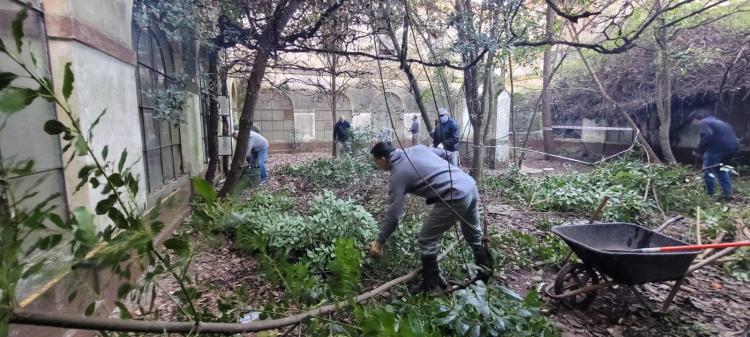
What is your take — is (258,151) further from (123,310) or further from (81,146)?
(81,146)

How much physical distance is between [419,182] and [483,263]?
3.37 ft

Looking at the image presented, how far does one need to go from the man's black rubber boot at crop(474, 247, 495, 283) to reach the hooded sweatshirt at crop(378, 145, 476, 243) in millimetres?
573

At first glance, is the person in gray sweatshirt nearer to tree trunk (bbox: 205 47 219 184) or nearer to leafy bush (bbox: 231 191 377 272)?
leafy bush (bbox: 231 191 377 272)

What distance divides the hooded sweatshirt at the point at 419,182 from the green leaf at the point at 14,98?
265 cm

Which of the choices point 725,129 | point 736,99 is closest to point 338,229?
point 725,129

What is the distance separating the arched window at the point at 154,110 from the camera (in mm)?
4168

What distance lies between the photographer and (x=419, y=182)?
323 cm

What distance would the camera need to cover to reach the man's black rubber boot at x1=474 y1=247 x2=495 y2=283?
10.1 ft

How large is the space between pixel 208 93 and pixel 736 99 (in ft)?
41.5

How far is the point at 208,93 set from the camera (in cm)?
600

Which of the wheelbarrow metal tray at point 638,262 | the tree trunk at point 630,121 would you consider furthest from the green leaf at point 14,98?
the tree trunk at point 630,121

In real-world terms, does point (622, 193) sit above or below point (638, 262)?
below

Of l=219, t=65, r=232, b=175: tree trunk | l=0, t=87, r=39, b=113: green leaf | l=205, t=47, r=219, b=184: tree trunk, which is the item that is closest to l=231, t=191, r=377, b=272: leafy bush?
l=205, t=47, r=219, b=184: tree trunk

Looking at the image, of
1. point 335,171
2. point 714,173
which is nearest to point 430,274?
point 335,171
